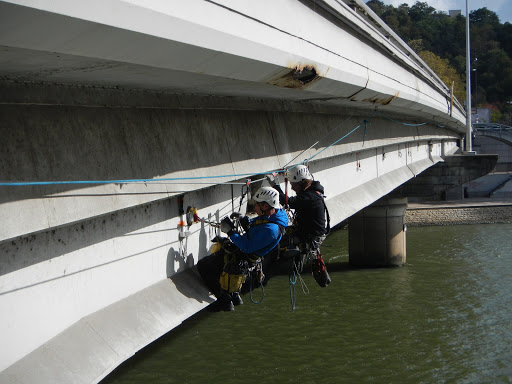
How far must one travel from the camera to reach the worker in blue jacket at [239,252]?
7133 mm

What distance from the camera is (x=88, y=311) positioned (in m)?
5.39

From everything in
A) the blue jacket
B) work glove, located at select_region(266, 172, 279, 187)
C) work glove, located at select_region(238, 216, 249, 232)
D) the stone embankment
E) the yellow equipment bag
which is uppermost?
work glove, located at select_region(266, 172, 279, 187)

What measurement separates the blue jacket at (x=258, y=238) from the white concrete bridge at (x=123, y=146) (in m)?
0.54

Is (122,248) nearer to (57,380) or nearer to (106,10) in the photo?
(57,380)

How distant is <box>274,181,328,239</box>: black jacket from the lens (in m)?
8.84

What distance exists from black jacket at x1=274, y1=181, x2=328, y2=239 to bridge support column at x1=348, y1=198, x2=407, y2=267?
15.9 metres

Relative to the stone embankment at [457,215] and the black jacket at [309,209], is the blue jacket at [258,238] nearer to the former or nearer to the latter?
the black jacket at [309,209]

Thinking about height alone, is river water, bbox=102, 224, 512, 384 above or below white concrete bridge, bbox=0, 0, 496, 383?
below

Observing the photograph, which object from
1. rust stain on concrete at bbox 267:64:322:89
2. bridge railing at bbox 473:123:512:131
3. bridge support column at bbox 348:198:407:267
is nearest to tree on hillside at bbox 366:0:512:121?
bridge railing at bbox 473:123:512:131

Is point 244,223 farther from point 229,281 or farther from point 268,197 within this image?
point 229,281

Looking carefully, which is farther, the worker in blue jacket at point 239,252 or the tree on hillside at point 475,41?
the tree on hillside at point 475,41

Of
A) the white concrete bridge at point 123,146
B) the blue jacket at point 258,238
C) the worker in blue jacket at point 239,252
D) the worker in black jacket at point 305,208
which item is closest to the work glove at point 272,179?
the worker in black jacket at point 305,208

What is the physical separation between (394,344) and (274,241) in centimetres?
749

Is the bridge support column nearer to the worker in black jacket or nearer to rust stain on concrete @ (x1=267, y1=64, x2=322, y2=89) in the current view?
the worker in black jacket
